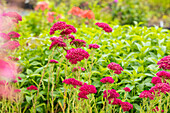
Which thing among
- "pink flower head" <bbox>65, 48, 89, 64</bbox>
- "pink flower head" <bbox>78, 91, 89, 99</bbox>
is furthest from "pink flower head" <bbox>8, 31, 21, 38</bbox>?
"pink flower head" <bbox>78, 91, 89, 99</bbox>

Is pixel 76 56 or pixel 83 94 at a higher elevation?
pixel 76 56

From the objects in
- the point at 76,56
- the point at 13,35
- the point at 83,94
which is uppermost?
the point at 13,35

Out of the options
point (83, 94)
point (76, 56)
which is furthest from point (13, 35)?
point (83, 94)

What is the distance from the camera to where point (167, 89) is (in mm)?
1509

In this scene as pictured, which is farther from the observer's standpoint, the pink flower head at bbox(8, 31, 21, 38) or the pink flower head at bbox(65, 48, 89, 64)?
the pink flower head at bbox(8, 31, 21, 38)

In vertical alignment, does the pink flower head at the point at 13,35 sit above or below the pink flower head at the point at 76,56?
above

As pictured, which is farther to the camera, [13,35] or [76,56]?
[13,35]

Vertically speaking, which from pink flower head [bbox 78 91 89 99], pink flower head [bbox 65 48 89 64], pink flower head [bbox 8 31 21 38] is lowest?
pink flower head [bbox 78 91 89 99]

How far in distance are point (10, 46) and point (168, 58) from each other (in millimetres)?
1351

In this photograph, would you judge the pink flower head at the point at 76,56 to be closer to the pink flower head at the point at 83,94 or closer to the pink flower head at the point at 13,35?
the pink flower head at the point at 83,94

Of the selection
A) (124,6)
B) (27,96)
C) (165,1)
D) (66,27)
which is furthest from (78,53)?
(165,1)

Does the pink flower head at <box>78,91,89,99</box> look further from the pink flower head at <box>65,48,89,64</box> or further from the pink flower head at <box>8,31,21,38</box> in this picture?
the pink flower head at <box>8,31,21,38</box>

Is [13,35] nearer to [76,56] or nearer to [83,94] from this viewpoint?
[76,56]

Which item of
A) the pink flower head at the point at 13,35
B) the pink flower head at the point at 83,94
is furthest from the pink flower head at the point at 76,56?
the pink flower head at the point at 13,35
